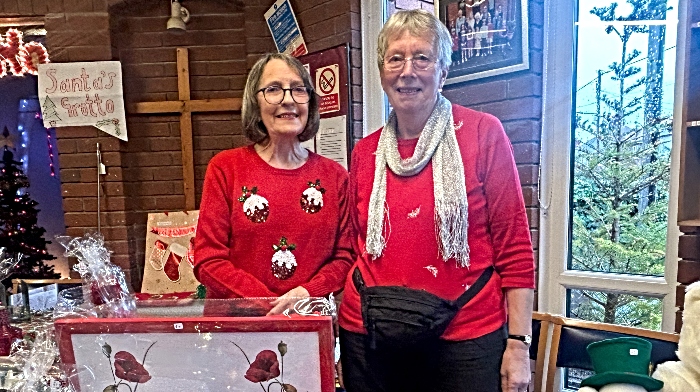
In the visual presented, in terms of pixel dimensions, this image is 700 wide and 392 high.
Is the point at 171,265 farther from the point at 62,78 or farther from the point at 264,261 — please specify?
the point at 264,261

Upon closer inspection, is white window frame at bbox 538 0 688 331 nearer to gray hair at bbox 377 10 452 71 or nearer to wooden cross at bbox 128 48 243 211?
gray hair at bbox 377 10 452 71

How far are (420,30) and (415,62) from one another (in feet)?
0.23

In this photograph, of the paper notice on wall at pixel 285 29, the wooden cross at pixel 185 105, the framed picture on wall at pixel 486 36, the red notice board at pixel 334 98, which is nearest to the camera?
the framed picture on wall at pixel 486 36

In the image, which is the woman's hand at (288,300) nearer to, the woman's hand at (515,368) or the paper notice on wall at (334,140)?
the woman's hand at (515,368)

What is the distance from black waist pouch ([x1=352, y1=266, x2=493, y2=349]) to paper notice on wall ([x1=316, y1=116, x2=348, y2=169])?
4.62 feet

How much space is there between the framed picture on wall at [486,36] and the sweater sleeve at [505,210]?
0.86 m

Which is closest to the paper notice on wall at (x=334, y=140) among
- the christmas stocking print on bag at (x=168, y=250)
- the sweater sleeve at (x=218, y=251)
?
the christmas stocking print on bag at (x=168, y=250)

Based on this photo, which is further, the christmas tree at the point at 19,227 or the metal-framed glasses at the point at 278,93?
the christmas tree at the point at 19,227

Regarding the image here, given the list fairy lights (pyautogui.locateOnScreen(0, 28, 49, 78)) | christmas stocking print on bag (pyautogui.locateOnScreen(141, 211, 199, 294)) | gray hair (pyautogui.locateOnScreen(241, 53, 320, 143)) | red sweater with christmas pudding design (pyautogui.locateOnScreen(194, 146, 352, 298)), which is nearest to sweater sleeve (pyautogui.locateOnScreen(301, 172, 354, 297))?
red sweater with christmas pudding design (pyautogui.locateOnScreen(194, 146, 352, 298))

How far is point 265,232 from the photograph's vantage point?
3.72 feet

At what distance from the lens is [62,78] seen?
275 centimetres

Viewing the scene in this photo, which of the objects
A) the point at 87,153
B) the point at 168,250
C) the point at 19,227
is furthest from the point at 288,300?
the point at 19,227

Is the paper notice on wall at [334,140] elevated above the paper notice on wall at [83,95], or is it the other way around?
the paper notice on wall at [83,95]

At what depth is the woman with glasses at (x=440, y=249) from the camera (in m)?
1.00
